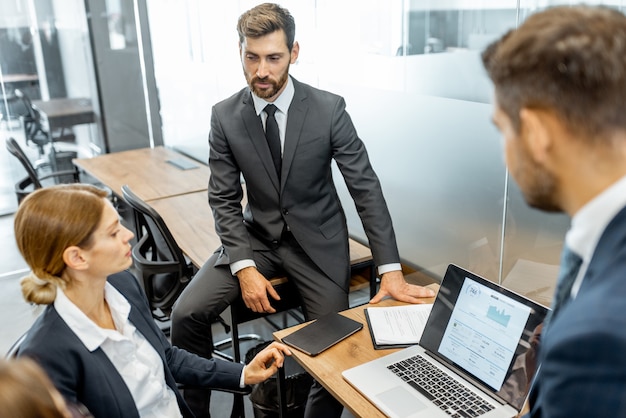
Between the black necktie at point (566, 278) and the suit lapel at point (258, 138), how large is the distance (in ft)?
4.88

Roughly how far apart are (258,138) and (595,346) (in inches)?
71.4

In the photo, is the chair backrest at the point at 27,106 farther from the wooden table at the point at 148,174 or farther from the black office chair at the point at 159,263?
the black office chair at the point at 159,263

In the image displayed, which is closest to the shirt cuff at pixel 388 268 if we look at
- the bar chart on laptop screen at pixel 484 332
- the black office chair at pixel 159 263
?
the bar chart on laptop screen at pixel 484 332

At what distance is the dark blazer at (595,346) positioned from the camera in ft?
2.61


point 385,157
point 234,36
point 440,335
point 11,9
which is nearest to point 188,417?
point 440,335

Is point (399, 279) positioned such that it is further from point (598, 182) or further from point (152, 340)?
point (598, 182)

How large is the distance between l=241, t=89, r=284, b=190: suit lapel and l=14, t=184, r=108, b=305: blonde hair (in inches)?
37.7

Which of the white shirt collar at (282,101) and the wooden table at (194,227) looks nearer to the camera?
the white shirt collar at (282,101)

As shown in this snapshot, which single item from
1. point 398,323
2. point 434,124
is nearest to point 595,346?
point 398,323

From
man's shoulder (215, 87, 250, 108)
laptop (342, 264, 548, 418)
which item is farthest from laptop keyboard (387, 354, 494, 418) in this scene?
man's shoulder (215, 87, 250, 108)

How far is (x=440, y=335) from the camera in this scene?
172 cm

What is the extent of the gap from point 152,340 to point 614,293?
1.31 metres

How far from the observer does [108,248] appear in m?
1.63

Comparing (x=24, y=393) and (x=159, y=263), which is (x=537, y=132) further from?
(x=159, y=263)
